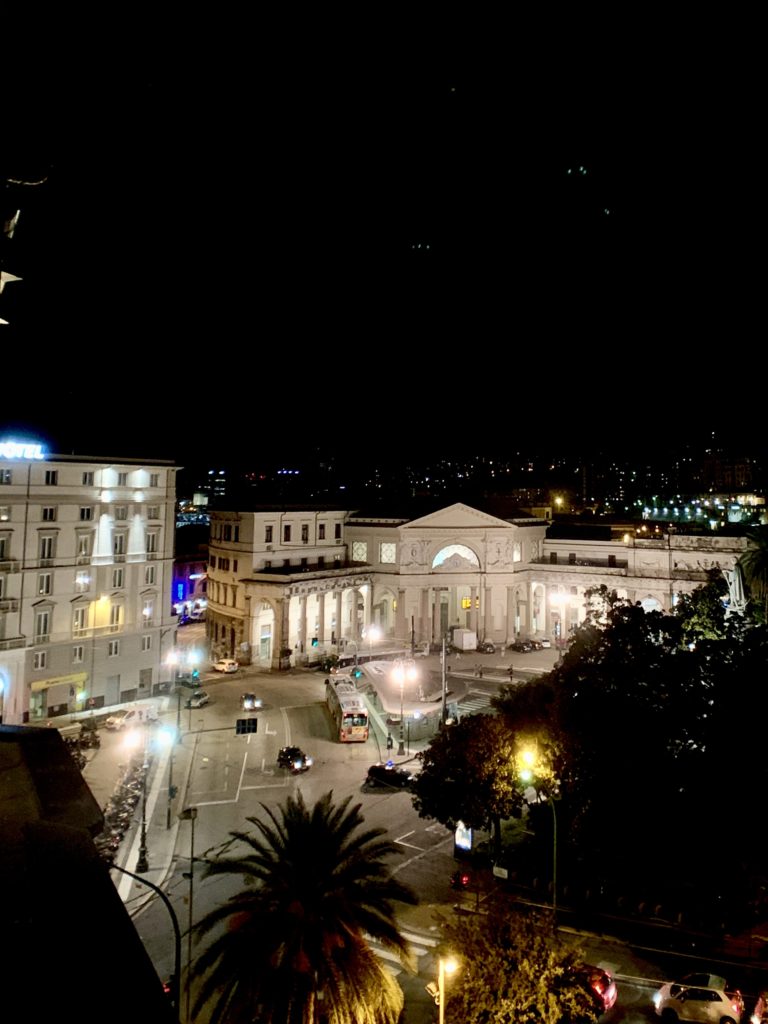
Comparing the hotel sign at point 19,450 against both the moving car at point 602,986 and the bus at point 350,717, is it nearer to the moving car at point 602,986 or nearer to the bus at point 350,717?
the bus at point 350,717

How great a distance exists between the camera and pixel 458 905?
24.4 m

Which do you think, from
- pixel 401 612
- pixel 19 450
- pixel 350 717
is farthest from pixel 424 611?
pixel 19 450

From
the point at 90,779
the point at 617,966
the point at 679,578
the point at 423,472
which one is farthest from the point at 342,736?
the point at 423,472

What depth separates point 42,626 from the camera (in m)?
45.4

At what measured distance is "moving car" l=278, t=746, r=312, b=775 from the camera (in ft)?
121

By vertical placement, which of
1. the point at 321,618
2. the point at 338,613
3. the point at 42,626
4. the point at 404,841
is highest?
the point at 42,626

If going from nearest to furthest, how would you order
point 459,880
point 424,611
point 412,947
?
point 412,947, point 459,880, point 424,611

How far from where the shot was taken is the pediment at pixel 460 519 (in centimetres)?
7356

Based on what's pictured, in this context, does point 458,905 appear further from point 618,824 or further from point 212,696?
point 212,696

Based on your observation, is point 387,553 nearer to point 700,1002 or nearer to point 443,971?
point 700,1002

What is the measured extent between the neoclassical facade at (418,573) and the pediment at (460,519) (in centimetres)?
11

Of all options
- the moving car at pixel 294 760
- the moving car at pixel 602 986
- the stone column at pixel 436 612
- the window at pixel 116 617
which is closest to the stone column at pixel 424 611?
the stone column at pixel 436 612

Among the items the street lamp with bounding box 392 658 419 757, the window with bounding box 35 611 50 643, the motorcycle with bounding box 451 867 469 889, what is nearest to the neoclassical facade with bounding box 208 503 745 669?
the street lamp with bounding box 392 658 419 757

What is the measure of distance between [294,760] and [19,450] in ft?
88.0
